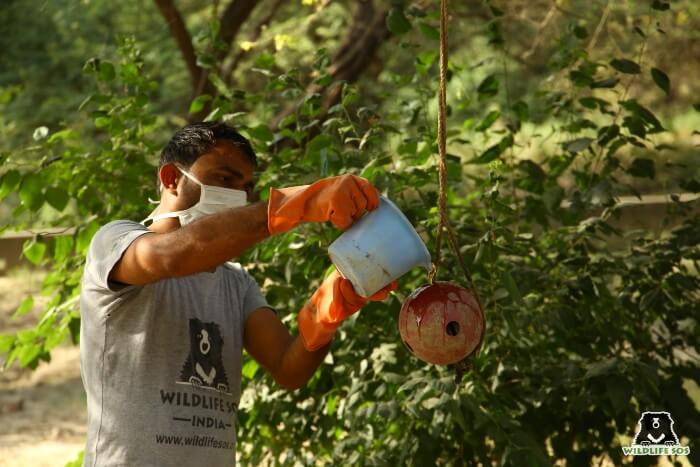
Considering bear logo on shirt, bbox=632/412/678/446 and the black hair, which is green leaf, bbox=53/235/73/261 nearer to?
the black hair

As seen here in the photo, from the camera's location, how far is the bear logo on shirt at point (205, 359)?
2.53 meters

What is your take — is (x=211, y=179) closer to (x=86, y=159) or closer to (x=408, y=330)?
(x=408, y=330)

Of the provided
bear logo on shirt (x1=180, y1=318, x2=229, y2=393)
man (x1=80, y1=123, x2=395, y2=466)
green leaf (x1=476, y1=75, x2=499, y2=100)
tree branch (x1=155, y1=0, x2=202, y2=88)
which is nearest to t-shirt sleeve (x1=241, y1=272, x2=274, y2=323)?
man (x1=80, y1=123, x2=395, y2=466)

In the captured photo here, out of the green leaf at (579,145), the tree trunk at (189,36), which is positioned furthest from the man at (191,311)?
the tree trunk at (189,36)

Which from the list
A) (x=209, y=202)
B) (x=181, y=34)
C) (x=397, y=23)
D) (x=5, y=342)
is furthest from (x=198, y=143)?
(x=181, y=34)

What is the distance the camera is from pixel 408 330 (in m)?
2.38

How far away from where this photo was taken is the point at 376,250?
221 cm

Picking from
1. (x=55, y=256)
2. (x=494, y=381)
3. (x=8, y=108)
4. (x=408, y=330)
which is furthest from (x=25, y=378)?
(x=408, y=330)

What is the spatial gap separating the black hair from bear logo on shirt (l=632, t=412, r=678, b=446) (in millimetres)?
1645

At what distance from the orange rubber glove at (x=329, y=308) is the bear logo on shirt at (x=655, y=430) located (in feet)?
4.52

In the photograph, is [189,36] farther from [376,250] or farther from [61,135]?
[376,250]

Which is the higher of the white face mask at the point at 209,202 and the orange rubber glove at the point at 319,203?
the orange rubber glove at the point at 319,203

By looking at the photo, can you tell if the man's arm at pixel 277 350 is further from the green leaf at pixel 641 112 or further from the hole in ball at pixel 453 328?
the green leaf at pixel 641 112

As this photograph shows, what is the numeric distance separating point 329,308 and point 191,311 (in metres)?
0.37
